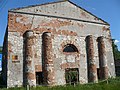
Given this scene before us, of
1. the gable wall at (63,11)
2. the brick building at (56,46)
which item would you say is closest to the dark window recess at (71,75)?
the brick building at (56,46)

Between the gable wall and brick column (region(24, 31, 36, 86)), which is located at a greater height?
the gable wall

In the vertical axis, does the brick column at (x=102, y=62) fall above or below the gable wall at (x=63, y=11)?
below

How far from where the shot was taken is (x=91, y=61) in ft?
62.6

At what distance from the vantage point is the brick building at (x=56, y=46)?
16188 millimetres

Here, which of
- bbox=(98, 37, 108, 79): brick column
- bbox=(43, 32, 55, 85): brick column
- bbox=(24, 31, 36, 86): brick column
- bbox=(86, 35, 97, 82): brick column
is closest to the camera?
bbox=(24, 31, 36, 86): brick column

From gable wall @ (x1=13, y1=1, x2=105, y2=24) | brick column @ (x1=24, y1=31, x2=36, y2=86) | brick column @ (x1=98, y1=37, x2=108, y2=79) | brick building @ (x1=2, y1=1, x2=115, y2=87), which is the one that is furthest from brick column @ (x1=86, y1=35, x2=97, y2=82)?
brick column @ (x1=24, y1=31, x2=36, y2=86)

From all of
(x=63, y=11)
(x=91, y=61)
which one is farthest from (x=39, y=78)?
(x=63, y=11)

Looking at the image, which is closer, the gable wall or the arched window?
the gable wall

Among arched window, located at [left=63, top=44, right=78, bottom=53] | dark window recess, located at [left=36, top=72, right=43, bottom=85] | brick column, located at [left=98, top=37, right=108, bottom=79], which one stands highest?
arched window, located at [left=63, top=44, right=78, bottom=53]

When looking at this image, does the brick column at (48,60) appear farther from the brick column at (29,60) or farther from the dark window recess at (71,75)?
the dark window recess at (71,75)

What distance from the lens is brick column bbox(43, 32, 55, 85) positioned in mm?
16594

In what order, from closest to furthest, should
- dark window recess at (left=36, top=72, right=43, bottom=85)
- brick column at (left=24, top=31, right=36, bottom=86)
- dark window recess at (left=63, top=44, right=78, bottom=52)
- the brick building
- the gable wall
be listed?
1. brick column at (left=24, top=31, right=36, bottom=86)
2. the brick building
3. dark window recess at (left=36, top=72, right=43, bottom=85)
4. the gable wall
5. dark window recess at (left=63, top=44, right=78, bottom=52)

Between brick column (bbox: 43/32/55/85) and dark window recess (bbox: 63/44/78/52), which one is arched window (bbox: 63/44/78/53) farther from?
brick column (bbox: 43/32/55/85)

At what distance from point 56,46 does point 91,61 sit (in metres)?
3.97
